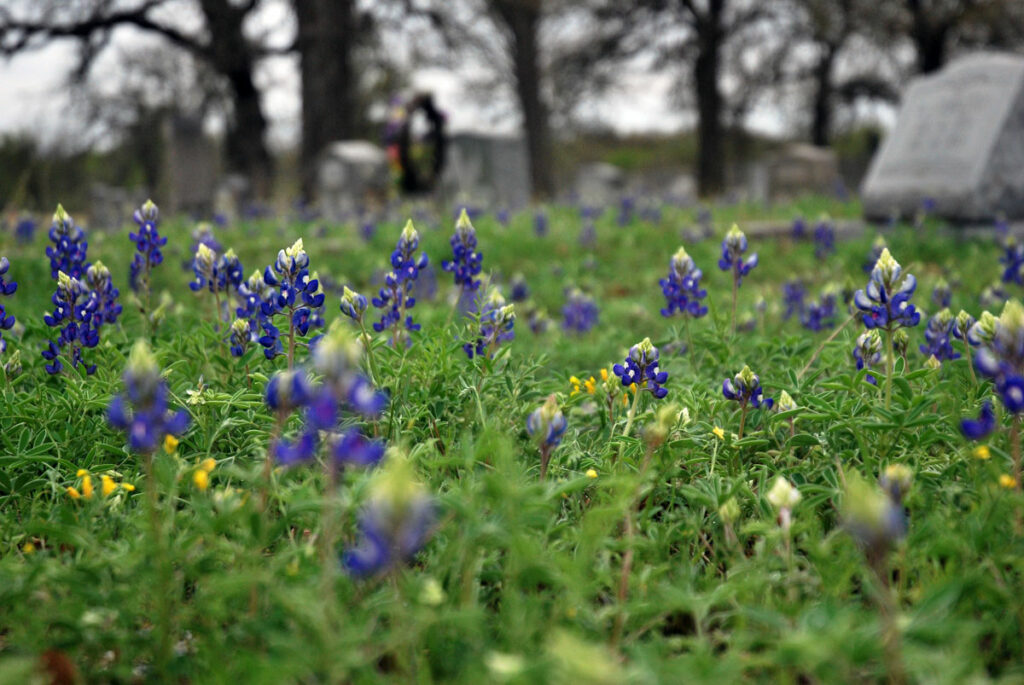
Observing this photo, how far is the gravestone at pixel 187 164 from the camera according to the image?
46.1ft

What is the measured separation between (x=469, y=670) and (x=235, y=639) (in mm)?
553

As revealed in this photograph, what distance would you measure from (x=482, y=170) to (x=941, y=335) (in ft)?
38.9

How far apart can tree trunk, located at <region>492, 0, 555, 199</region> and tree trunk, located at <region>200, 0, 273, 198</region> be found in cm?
574

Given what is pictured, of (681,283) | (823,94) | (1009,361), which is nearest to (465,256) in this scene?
(681,283)

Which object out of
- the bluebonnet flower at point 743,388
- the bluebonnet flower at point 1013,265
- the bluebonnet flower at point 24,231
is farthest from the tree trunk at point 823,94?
the bluebonnet flower at point 743,388

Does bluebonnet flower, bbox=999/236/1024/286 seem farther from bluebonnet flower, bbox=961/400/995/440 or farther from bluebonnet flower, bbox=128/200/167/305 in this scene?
bluebonnet flower, bbox=128/200/167/305

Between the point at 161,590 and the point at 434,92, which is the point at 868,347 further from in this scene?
the point at 434,92

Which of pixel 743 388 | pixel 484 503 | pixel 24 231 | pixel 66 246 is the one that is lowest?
pixel 484 503

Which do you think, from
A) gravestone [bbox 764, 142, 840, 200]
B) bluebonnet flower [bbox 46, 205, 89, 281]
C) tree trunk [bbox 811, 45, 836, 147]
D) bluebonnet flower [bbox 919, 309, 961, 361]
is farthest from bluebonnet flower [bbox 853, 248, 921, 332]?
tree trunk [bbox 811, 45, 836, 147]

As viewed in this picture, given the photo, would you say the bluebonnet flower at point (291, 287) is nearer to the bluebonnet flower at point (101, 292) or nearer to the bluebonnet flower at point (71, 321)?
the bluebonnet flower at point (71, 321)

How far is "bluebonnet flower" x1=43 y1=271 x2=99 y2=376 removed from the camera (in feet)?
9.34

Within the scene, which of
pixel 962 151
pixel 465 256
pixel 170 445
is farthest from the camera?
pixel 962 151

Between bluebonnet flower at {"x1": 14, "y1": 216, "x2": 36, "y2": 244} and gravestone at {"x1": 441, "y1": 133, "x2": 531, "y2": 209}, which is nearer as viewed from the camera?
bluebonnet flower at {"x1": 14, "y1": 216, "x2": 36, "y2": 244}

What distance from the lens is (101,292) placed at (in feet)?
10.4
